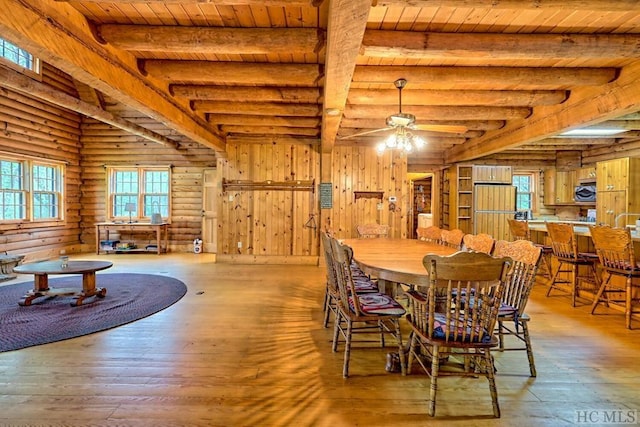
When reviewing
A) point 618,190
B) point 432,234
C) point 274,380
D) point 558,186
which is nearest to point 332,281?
point 274,380

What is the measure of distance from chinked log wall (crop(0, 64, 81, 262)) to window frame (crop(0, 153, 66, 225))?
0.31ft

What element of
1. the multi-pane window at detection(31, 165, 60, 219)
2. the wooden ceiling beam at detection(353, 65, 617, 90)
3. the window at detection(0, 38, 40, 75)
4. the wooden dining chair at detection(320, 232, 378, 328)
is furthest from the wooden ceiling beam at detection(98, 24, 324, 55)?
the multi-pane window at detection(31, 165, 60, 219)

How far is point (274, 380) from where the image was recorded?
225cm

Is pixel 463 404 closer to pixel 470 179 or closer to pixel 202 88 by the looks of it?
pixel 202 88

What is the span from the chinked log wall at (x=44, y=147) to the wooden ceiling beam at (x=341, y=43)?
6478mm

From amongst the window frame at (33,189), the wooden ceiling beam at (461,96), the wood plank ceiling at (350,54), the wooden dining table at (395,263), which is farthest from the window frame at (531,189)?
the window frame at (33,189)

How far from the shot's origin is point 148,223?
8.00 metres

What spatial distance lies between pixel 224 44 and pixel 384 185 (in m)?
4.57

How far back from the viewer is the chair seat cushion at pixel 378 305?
2334 millimetres

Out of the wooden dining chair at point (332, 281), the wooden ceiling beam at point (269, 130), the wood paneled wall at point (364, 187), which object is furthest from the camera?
the wood paneled wall at point (364, 187)

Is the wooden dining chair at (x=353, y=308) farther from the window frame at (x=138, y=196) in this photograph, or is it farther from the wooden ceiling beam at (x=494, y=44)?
the window frame at (x=138, y=196)

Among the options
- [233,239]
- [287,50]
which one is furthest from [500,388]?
[233,239]

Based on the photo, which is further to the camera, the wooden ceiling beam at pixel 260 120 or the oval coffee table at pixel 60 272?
the wooden ceiling beam at pixel 260 120

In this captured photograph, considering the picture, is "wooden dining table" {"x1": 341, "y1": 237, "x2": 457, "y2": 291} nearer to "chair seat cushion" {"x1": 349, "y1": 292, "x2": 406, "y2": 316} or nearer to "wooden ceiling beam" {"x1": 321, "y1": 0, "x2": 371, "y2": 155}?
"chair seat cushion" {"x1": 349, "y1": 292, "x2": 406, "y2": 316}
